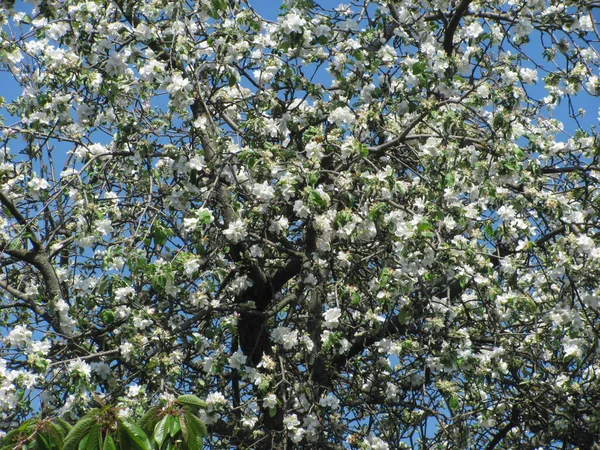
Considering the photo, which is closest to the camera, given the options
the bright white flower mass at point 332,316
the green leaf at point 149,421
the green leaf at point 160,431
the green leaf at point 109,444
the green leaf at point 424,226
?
the green leaf at point 109,444

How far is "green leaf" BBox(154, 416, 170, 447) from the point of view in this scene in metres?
4.05

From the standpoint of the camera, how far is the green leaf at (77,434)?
392 centimetres

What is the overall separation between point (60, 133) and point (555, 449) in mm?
4164

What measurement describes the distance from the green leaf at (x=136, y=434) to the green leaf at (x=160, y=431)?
0.22 feet

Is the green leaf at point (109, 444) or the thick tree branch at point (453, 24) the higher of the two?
the thick tree branch at point (453, 24)

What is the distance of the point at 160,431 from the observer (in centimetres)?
409

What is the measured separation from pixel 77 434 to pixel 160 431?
363mm

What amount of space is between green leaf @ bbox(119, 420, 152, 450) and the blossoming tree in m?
1.07

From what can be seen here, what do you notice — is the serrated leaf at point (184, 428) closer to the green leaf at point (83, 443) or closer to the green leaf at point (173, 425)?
the green leaf at point (173, 425)

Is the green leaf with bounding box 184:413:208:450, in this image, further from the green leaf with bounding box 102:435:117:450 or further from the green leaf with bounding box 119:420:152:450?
the green leaf with bounding box 102:435:117:450

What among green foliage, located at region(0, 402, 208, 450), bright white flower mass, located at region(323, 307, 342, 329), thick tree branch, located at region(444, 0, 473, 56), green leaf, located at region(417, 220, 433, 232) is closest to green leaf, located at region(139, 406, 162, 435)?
green foliage, located at region(0, 402, 208, 450)

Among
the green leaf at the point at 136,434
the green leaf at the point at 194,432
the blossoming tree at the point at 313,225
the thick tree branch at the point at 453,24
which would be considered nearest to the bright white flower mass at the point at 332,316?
the blossoming tree at the point at 313,225

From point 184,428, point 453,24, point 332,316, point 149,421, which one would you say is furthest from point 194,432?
point 453,24

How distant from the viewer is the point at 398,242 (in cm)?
511
